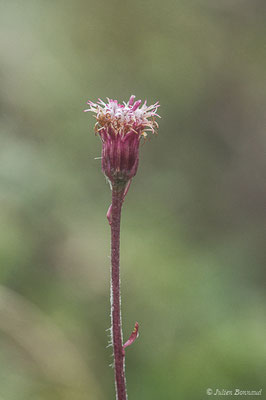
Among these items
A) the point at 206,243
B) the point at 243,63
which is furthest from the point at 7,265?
the point at 243,63

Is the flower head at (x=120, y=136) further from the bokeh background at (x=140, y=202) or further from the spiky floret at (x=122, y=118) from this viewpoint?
the bokeh background at (x=140, y=202)

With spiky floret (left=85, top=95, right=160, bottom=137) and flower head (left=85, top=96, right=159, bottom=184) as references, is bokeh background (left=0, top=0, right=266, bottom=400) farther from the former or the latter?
spiky floret (left=85, top=95, right=160, bottom=137)

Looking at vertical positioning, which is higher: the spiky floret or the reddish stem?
the spiky floret

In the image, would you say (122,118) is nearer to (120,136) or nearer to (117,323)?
(120,136)

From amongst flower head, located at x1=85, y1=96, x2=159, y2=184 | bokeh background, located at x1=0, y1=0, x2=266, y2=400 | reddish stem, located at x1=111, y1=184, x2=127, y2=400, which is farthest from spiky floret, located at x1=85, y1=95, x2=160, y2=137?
bokeh background, located at x1=0, y1=0, x2=266, y2=400

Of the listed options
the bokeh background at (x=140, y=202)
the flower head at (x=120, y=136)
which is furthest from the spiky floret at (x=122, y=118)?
the bokeh background at (x=140, y=202)

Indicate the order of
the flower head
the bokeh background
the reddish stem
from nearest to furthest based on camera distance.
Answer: the reddish stem, the flower head, the bokeh background
